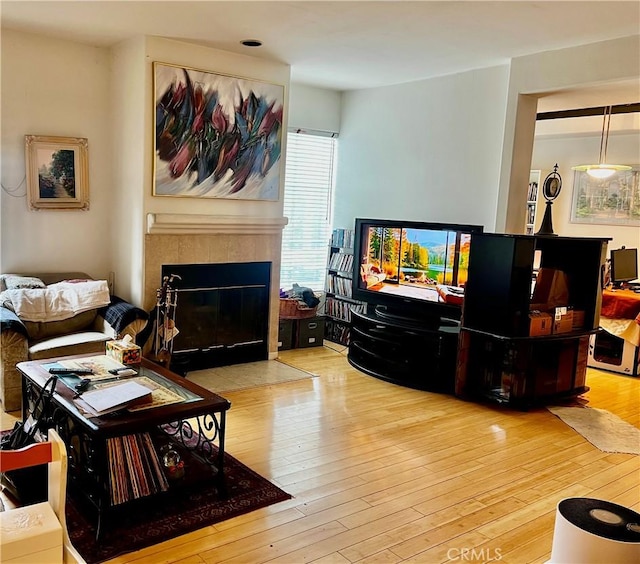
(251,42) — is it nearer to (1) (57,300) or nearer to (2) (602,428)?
(1) (57,300)

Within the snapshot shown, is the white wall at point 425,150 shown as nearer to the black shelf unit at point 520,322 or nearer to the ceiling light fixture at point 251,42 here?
the black shelf unit at point 520,322

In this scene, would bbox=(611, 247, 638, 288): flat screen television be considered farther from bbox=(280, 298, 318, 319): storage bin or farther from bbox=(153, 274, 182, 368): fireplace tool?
bbox=(153, 274, 182, 368): fireplace tool

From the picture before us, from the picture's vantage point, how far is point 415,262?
17.1 ft

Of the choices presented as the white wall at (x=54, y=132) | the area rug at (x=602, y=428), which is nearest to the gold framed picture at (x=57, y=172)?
the white wall at (x=54, y=132)

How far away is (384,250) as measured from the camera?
5484mm

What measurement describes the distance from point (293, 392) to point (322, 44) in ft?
8.85

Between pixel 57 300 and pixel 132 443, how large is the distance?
6.06 feet

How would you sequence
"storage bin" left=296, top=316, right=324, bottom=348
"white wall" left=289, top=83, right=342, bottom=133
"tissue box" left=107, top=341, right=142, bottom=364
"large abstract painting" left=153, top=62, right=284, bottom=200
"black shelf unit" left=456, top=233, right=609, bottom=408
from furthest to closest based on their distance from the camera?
"white wall" left=289, top=83, right=342, bottom=133
"storage bin" left=296, top=316, right=324, bottom=348
"large abstract painting" left=153, top=62, right=284, bottom=200
"black shelf unit" left=456, top=233, right=609, bottom=408
"tissue box" left=107, top=341, right=142, bottom=364

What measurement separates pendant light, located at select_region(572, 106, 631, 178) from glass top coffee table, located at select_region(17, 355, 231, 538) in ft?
16.8

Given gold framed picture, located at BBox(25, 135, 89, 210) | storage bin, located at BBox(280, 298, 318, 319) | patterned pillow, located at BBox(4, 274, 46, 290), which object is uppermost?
gold framed picture, located at BBox(25, 135, 89, 210)

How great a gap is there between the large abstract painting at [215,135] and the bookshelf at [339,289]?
1.30 metres

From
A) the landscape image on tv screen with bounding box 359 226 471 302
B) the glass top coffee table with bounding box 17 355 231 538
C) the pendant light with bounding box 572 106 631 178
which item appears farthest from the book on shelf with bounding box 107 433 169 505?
the pendant light with bounding box 572 106 631 178

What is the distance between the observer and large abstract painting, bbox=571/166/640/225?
23.4 ft

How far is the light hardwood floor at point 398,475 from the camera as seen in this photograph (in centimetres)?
256
